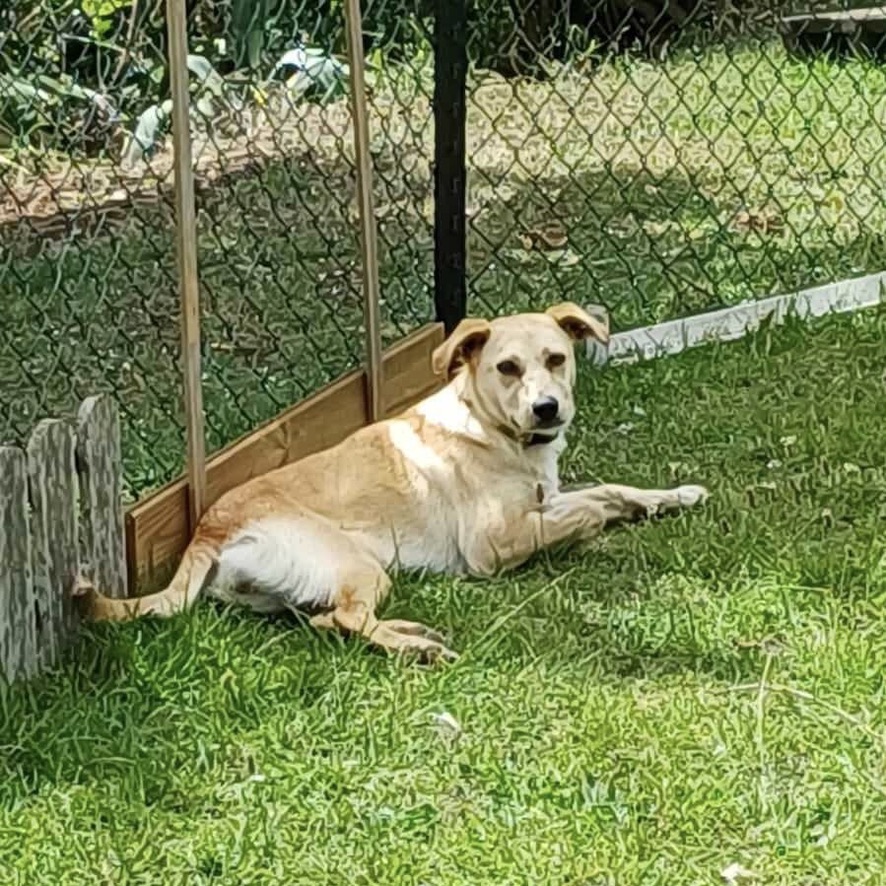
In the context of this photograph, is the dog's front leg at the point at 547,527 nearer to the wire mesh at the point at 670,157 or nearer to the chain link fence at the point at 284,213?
the chain link fence at the point at 284,213

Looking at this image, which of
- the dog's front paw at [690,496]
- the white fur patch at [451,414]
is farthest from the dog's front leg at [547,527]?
the white fur patch at [451,414]

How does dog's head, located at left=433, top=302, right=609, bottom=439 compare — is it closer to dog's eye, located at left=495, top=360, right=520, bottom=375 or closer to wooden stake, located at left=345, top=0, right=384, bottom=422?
dog's eye, located at left=495, top=360, right=520, bottom=375

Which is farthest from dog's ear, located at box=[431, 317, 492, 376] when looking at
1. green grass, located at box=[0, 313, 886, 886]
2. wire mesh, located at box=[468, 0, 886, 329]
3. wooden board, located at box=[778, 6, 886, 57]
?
wooden board, located at box=[778, 6, 886, 57]

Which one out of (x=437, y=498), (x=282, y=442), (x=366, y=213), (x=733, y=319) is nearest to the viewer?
(x=437, y=498)

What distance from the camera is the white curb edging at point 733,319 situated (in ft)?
17.1

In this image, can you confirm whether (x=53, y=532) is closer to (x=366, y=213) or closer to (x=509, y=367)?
(x=509, y=367)

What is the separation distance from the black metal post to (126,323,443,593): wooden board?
140 mm

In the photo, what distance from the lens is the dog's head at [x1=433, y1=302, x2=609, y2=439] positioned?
388 centimetres

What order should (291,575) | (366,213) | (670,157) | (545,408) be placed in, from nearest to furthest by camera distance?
1. (291,575)
2. (545,408)
3. (366,213)
4. (670,157)

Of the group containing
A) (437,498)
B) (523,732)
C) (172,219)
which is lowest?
(523,732)

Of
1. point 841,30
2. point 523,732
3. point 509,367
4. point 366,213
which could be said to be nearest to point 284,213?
point 366,213

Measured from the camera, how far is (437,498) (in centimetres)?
396

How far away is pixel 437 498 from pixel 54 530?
954 millimetres

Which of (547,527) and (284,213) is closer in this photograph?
(547,527)
